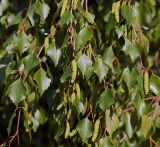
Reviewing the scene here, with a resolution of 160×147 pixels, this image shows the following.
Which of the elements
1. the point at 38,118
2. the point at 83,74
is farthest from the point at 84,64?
the point at 38,118

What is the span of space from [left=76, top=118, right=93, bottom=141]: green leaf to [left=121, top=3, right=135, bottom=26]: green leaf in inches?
12.4

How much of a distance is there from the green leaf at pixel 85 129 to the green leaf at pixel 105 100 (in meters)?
0.07

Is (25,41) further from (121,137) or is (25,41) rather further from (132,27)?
(121,137)

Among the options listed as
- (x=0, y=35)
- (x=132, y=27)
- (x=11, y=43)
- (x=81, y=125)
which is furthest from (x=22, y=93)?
(x=0, y=35)

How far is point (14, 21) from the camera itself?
1.72 meters

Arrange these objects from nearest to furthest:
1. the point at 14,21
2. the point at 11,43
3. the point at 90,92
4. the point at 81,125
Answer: the point at 81,125 → the point at 90,92 → the point at 14,21 → the point at 11,43

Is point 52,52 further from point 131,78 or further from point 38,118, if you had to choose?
point 38,118

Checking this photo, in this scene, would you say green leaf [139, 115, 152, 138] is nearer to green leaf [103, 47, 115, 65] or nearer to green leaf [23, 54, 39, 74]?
green leaf [103, 47, 115, 65]

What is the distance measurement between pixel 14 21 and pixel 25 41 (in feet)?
0.61

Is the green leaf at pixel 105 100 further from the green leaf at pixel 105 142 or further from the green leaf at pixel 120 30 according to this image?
the green leaf at pixel 120 30

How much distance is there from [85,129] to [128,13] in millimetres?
359

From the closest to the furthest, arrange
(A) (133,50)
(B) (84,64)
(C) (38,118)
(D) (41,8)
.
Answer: (B) (84,64)
(A) (133,50)
(D) (41,8)
(C) (38,118)

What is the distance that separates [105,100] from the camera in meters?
1.33

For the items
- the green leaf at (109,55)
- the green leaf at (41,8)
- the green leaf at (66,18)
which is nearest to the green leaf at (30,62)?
the green leaf at (66,18)
